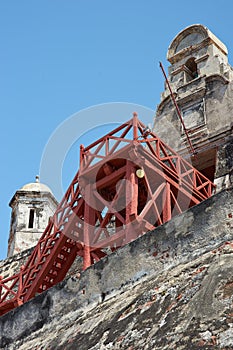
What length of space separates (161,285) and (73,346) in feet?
4.43

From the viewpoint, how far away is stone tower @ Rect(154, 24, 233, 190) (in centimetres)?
1628

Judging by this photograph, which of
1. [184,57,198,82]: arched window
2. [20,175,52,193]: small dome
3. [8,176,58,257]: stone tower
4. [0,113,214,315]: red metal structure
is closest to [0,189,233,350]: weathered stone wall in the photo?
[0,113,214,315]: red metal structure

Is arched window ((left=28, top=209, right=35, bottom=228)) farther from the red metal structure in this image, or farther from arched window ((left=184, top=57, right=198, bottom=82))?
the red metal structure

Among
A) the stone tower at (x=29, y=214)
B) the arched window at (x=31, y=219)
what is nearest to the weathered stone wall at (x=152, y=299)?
the stone tower at (x=29, y=214)

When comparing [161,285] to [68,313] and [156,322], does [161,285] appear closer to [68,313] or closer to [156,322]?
[156,322]

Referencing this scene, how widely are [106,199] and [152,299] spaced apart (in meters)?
5.13

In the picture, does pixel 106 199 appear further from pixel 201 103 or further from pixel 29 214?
pixel 29 214

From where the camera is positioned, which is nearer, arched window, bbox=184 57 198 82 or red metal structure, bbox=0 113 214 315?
red metal structure, bbox=0 113 214 315

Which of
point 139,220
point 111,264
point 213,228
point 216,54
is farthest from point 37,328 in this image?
point 216,54

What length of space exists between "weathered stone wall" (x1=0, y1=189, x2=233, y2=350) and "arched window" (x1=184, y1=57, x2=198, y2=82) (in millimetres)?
10008

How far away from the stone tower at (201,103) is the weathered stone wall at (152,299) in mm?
6358

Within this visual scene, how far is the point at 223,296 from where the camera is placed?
22.4 feet

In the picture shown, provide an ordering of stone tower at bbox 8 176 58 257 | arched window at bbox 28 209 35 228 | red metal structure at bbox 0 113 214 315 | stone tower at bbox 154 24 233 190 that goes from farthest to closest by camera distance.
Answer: arched window at bbox 28 209 35 228, stone tower at bbox 8 176 58 257, stone tower at bbox 154 24 233 190, red metal structure at bbox 0 113 214 315

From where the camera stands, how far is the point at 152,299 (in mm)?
8039
